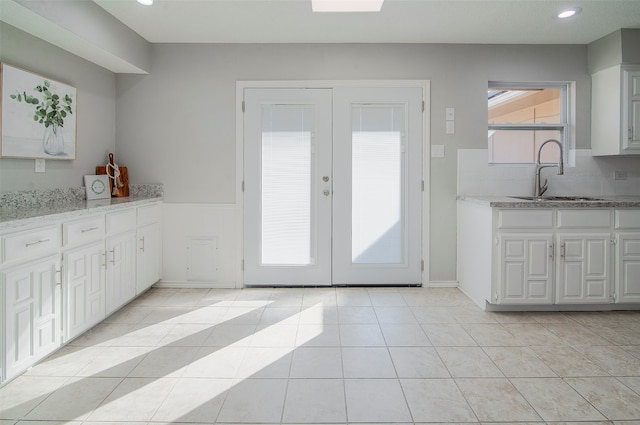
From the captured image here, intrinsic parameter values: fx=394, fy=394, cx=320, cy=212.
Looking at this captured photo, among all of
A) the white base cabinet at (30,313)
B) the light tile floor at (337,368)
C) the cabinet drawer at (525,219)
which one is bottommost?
the light tile floor at (337,368)

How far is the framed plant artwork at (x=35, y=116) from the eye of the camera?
2.44 metres

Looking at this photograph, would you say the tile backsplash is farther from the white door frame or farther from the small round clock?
the small round clock

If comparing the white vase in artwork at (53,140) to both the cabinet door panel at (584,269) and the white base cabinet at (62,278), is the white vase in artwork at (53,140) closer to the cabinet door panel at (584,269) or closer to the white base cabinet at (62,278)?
the white base cabinet at (62,278)

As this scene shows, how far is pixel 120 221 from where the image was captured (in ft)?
9.60

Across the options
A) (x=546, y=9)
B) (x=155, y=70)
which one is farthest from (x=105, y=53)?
(x=546, y=9)

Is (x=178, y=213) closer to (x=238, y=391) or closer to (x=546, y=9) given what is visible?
(x=238, y=391)

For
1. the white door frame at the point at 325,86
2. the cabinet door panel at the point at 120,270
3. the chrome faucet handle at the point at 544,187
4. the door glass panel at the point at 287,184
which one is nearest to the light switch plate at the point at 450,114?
the white door frame at the point at 325,86

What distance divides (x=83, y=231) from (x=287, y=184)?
1.74 meters

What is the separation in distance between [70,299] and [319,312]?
166 cm

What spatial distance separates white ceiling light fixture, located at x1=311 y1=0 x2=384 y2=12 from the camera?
2869 millimetres

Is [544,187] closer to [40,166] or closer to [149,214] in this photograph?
[149,214]

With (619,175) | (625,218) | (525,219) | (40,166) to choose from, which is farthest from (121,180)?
(619,175)

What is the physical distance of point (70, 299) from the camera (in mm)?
2350

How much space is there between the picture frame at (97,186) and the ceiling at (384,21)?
1.28 m
